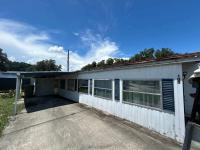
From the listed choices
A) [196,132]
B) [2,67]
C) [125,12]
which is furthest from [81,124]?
[2,67]

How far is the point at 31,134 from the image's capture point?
20.0ft

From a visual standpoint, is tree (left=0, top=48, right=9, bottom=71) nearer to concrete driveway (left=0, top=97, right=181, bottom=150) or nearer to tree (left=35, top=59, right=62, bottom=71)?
tree (left=35, top=59, right=62, bottom=71)

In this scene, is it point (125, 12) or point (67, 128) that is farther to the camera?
point (125, 12)

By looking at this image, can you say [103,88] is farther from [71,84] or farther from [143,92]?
[71,84]

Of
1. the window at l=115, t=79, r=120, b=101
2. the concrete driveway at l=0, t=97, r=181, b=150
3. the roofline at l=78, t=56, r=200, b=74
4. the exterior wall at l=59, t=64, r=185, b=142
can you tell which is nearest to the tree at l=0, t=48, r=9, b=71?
the concrete driveway at l=0, t=97, r=181, b=150

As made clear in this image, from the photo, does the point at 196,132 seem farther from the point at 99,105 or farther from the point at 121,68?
the point at 99,105

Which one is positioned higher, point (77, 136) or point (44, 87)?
point (44, 87)

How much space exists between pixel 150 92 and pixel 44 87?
1647 centimetres

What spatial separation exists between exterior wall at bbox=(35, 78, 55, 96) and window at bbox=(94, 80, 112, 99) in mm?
11377

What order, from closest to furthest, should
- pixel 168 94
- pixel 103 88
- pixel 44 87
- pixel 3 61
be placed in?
pixel 168 94
pixel 103 88
pixel 44 87
pixel 3 61

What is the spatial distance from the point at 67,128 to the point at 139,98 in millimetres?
3628

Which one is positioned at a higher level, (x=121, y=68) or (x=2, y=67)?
(x=2, y=67)

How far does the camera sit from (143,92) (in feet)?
21.5

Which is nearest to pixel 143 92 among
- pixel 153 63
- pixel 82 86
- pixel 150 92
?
pixel 150 92
